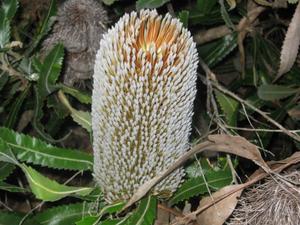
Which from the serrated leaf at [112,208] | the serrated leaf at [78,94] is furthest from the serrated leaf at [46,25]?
the serrated leaf at [112,208]

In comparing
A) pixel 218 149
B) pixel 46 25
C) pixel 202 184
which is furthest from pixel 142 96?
pixel 46 25

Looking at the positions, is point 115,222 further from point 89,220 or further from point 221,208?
point 221,208

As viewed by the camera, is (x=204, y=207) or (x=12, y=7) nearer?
(x=204, y=207)

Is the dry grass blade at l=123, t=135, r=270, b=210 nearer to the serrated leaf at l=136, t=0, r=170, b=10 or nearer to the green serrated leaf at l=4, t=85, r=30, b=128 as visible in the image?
the serrated leaf at l=136, t=0, r=170, b=10

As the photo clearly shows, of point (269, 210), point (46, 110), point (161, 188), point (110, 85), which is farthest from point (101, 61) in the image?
point (46, 110)

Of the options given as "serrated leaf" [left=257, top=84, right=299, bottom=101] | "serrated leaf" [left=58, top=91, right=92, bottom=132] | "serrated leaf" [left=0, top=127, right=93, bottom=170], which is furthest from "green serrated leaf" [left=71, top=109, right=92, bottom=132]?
"serrated leaf" [left=257, top=84, right=299, bottom=101]

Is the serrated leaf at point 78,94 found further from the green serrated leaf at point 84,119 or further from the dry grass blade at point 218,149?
the dry grass blade at point 218,149

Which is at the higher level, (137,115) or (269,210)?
→ (137,115)

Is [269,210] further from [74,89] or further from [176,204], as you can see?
[74,89]
